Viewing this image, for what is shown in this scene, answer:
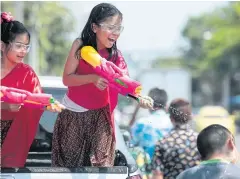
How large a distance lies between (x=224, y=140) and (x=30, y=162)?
6.21 feet

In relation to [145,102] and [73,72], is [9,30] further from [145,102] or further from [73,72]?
[145,102]

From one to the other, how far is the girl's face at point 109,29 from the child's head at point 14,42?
0.45 metres

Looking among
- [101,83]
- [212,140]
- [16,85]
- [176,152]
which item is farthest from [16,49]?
[176,152]

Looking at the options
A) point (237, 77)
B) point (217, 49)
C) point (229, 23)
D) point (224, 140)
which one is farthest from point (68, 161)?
point (237, 77)

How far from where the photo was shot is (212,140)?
147 inches

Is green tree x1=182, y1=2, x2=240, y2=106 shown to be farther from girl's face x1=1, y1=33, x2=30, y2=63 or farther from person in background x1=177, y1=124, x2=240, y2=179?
person in background x1=177, y1=124, x2=240, y2=179

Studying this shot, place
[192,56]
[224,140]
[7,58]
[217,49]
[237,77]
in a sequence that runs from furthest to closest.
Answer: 1. [192,56]
2. [237,77]
3. [217,49]
4. [7,58]
5. [224,140]

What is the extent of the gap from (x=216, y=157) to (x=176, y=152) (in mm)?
1751

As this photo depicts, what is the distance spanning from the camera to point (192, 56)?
256ft

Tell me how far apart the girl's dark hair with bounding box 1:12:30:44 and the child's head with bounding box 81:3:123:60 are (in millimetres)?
403

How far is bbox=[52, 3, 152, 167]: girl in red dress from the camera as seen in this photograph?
408cm

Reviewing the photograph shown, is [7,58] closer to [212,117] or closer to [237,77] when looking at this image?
[212,117]

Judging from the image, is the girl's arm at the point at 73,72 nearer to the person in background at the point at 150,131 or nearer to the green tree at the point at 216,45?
the person in background at the point at 150,131

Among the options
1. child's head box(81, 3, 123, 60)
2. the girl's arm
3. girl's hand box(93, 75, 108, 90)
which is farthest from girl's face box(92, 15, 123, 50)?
girl's hand box(93, 75, 108, 90)
